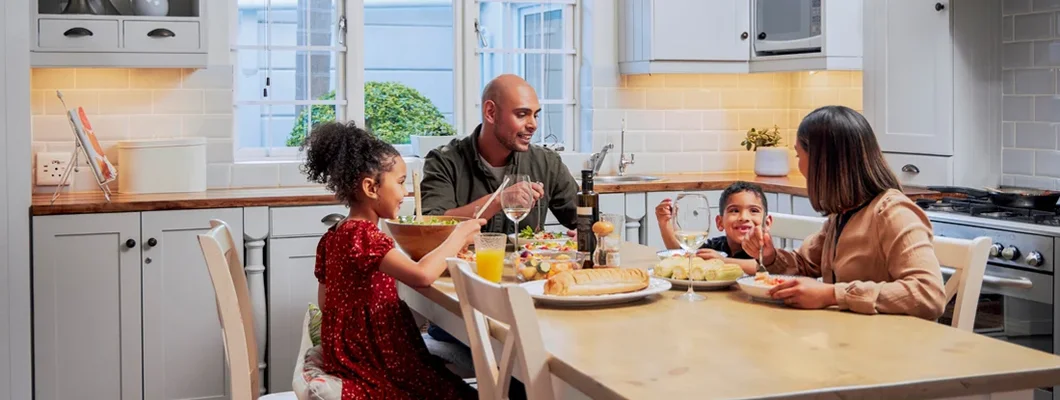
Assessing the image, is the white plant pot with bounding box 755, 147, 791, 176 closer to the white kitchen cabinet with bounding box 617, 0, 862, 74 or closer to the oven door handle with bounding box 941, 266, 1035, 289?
the white kitchen cabinet with bounding box 617, 0, 862, 74

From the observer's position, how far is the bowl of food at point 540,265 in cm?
258

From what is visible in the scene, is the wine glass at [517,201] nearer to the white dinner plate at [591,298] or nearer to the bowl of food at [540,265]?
the bowl of food at [540,265]

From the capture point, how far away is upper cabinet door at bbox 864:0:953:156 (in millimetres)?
4215

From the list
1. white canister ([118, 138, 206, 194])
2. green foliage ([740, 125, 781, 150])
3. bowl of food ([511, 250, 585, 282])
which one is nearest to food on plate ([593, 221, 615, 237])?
bowl of food ([511, 250, 585, 282])

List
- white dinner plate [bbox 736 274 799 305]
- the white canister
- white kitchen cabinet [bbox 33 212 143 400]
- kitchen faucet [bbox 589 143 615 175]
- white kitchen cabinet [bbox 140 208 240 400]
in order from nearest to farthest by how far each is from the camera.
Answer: white dinner plate [bbox 736 274 799 305]
white kitchen cabinet [bbox 33 212 143 400]
white kitchen cabinet [bbox 140 208 240 400]
the white canister
kitchen faucet [bbox 589 143 615 175]

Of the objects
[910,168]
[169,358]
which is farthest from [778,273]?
[169,358]

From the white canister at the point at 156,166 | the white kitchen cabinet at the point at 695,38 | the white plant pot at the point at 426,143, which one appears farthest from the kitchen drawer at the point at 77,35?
the white kitchen cabinet at the point at 695,38

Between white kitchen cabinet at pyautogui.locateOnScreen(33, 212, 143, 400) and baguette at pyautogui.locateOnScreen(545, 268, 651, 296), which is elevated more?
baguette at pyautogui.locateOnScreen(545, 268, 651, 296)

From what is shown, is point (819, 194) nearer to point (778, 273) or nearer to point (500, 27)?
point (778, 273)

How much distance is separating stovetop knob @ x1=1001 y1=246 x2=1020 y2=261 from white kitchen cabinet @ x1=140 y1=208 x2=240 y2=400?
259cm

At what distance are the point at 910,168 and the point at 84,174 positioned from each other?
10.6 ft

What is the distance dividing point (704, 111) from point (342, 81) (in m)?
1.75

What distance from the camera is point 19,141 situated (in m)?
3.89

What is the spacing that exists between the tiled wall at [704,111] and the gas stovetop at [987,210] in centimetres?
148
